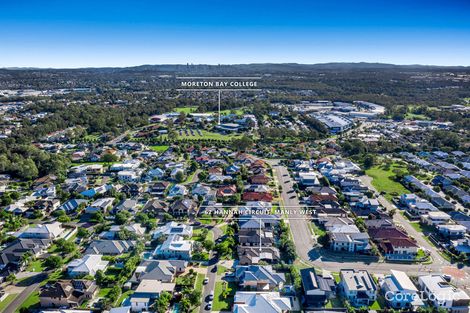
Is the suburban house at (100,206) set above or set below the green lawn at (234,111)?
below

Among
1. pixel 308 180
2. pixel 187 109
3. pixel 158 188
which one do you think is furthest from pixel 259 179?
pixel 187 109

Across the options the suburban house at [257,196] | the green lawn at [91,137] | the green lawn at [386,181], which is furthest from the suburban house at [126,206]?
Result: the green lawn at [91,137]

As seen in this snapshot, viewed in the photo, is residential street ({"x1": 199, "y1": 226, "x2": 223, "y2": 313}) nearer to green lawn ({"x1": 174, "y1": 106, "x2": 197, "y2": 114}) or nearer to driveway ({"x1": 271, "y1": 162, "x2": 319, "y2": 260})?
driveway ({"x1": 271, "y1": 162, "x2": 319, "y2": 260})

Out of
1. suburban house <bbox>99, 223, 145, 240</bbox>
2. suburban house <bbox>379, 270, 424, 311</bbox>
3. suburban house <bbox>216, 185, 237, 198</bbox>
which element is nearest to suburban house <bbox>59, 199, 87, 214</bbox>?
suburban house <bbox>99, 223, 145, 240</bbox>

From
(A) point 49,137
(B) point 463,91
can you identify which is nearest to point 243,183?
(A) point 49,137

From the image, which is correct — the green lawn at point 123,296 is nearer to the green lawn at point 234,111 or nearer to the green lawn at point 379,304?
the green lawn at point 379,304

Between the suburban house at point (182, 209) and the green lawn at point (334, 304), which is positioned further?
the suburban house at point (182, 209)

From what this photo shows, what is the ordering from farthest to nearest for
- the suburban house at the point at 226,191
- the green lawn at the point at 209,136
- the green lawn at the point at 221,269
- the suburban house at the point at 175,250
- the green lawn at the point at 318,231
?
1. the green lawn at the point at 209,136
2. the suburban house at the point at 226,191
3. the green lawn at the point at 318,231
4. the suburban house at the point at 175,250
5. the green lawn at the point at 221,269

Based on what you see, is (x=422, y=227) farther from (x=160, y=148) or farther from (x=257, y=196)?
(x=160, y=148)
